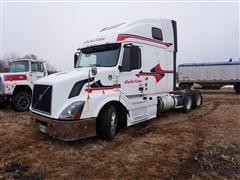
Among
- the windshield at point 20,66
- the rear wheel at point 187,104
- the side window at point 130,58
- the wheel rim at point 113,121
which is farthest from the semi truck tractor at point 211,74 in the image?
the wheel rim at point 113,121

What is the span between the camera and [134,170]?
3510 mm

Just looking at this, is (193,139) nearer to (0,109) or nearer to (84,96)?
(84,96)

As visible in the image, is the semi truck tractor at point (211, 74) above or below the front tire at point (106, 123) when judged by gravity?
above

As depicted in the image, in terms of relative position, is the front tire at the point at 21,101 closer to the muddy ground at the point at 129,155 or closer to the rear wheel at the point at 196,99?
the muddy ground at the point at 129,155

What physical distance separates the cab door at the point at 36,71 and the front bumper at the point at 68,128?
17.7 feet

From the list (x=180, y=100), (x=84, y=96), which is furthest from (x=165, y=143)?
(x=180, y=100)

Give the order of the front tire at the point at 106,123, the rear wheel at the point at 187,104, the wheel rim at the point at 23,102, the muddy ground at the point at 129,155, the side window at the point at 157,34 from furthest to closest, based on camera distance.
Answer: the rear wheel at the point at 187,104
the wheel rim at the point at 23,102
the side window at the point at 157,34
the front tire at the point at 106,123
the muddy ground at the point at 129,155

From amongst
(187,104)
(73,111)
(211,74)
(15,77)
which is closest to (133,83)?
(73,111)

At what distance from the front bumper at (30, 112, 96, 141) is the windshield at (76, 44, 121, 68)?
181 centimetres

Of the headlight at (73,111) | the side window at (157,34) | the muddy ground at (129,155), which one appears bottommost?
the muddy ground at (129,155)

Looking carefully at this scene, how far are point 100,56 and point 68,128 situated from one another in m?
2.48

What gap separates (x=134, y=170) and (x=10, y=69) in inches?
351

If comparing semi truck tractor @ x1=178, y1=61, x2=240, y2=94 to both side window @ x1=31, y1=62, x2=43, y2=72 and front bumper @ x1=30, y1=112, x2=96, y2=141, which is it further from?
front bumper @ x1=30, y1=112, x2=96, y2=141

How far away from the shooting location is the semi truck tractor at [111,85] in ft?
14.1
